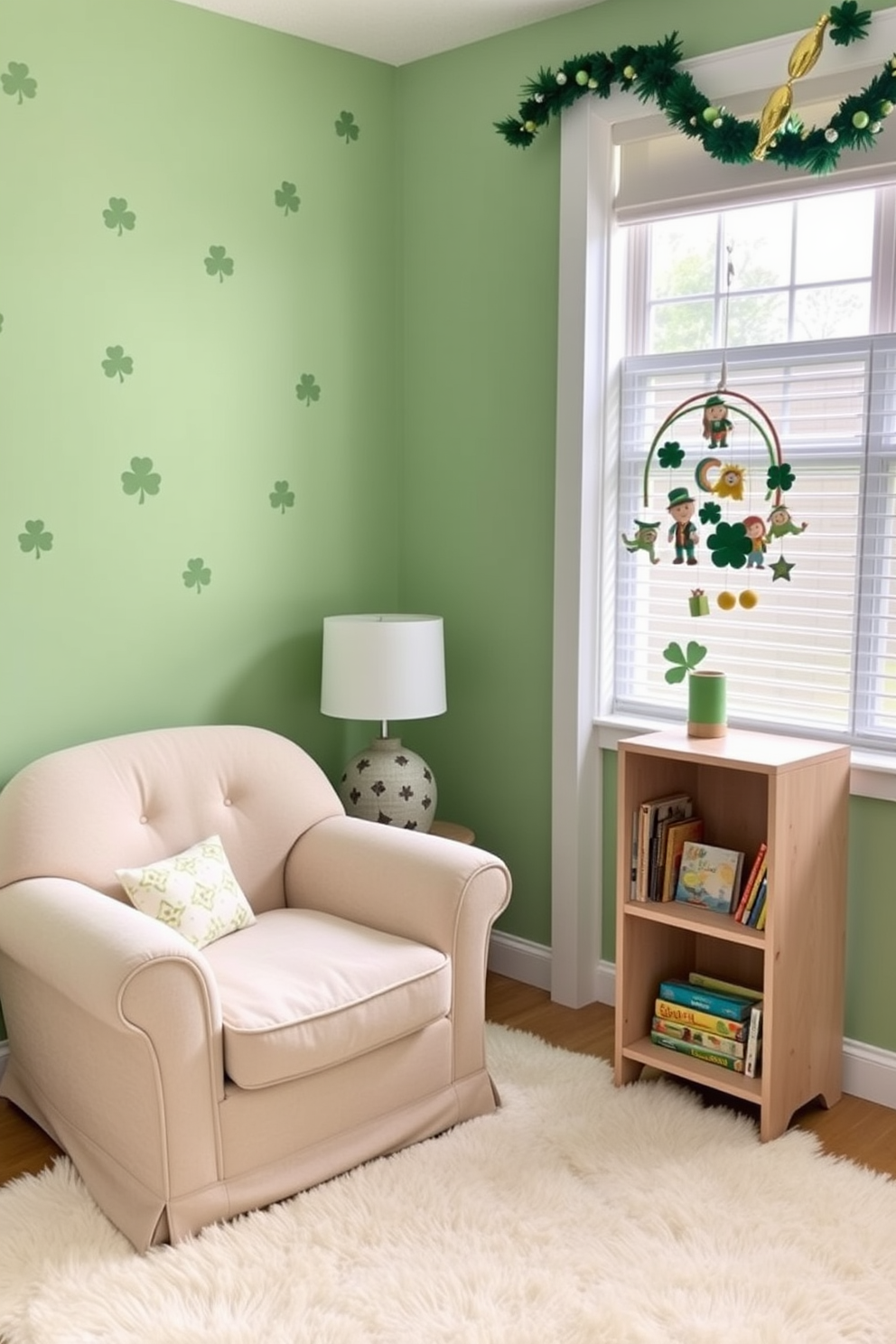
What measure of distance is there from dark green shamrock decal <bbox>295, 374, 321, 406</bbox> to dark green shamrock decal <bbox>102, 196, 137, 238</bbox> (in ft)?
2.09

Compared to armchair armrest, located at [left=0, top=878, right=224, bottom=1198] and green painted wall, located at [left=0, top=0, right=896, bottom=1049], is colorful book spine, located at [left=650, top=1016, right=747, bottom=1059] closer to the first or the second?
green painted wall, located at [left=0, top=0, right=896, bottom=1049]

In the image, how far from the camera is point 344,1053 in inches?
97.6

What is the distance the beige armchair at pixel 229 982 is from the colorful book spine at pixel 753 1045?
1.89 feet

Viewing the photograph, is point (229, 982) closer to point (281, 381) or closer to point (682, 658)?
point (682, 658)

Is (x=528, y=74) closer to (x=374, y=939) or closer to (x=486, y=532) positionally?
(x=486, y=532)

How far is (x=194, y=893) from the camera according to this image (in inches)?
109

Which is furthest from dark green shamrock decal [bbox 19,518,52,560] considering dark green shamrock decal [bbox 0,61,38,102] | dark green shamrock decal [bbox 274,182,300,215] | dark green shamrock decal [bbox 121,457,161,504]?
dark green shamrock decal [bbox 274,182,300,215]

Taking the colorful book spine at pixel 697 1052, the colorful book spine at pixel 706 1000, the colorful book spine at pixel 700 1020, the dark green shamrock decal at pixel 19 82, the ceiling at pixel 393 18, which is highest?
the ceiling at pixel 393 18

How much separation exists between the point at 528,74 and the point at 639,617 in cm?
145

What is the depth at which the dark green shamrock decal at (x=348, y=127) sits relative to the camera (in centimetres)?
355

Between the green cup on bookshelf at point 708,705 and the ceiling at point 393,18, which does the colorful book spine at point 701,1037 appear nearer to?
the green cup on bookshelf at point 708,705

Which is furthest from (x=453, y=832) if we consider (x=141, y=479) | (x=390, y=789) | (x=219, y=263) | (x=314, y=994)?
(x=219, y=263)

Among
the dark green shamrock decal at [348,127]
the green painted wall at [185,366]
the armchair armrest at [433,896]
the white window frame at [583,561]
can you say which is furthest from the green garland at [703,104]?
the armchair armrest at [433,896]

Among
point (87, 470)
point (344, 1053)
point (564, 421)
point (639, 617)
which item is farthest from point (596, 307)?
point (344, 1053)
